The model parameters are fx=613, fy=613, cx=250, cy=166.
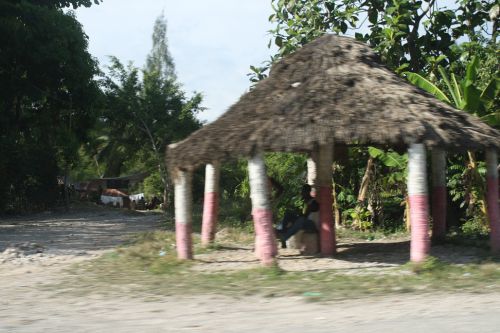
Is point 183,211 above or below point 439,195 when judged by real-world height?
below

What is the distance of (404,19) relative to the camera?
53.0 feet

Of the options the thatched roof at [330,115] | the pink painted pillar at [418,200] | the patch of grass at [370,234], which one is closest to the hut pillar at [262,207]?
the thatched roof at [330,115]

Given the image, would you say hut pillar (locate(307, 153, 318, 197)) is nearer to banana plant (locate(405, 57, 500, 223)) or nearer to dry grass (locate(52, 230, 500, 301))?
dry grass (locate(52, 230, 500, 301))

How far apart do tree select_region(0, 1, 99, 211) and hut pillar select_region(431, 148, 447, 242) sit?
50.1ft

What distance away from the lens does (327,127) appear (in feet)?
30.9

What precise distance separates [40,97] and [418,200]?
60.8 feet

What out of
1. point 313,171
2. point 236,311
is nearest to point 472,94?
point 313,171

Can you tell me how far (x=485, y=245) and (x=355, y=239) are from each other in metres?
3.33

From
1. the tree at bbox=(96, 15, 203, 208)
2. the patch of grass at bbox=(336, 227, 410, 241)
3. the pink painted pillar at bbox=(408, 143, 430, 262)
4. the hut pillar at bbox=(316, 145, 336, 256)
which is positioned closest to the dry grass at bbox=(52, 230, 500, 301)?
the pink painted pillar at bbox=(408, 143, 430, 262)

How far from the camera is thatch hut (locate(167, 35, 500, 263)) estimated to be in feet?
30.6

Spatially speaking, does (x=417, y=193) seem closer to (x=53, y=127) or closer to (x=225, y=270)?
(x=225, y=270)

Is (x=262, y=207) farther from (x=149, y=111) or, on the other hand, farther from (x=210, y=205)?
(x=149, y=111)

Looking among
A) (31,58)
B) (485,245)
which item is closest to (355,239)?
(485,245)

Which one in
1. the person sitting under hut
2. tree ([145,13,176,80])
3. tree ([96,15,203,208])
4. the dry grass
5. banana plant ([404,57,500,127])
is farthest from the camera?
tree ([145,13,176,80])
